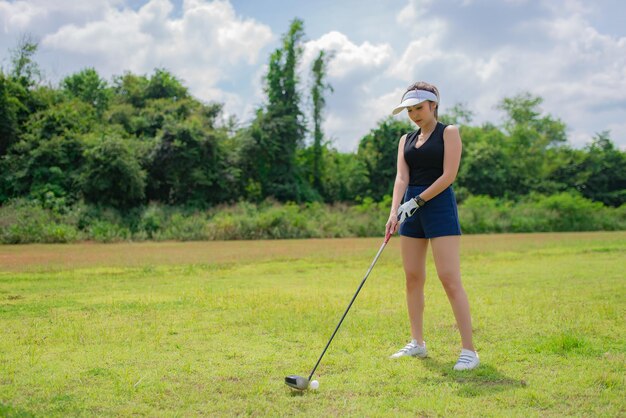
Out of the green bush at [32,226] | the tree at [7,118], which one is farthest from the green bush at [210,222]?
the tree at [7,118]

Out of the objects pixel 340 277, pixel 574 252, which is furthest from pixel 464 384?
pixel 574 252

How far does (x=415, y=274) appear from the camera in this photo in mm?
5391

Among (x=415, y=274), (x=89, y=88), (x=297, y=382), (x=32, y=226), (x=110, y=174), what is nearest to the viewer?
(x=297, y=382)

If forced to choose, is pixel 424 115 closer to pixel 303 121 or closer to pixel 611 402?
pixel 611 402

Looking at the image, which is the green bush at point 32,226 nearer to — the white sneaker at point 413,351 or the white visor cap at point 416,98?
the white sneaker at point 413,351

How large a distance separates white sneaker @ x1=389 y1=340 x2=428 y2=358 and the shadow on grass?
184 millimetres

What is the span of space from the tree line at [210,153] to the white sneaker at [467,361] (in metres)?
23.0

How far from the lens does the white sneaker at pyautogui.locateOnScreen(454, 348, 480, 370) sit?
4832 mm

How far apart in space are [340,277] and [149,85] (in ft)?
102

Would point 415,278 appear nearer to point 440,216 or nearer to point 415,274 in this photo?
point 415,274

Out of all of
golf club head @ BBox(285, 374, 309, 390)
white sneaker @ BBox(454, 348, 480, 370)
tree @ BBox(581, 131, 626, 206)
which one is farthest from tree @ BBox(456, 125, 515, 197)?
golf club head @ BBox(285, 374, 309, 390)

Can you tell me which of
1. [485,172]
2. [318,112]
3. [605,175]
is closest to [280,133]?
[318,112]

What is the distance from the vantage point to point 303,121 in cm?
3884

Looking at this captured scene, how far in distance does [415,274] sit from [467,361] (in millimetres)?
919
